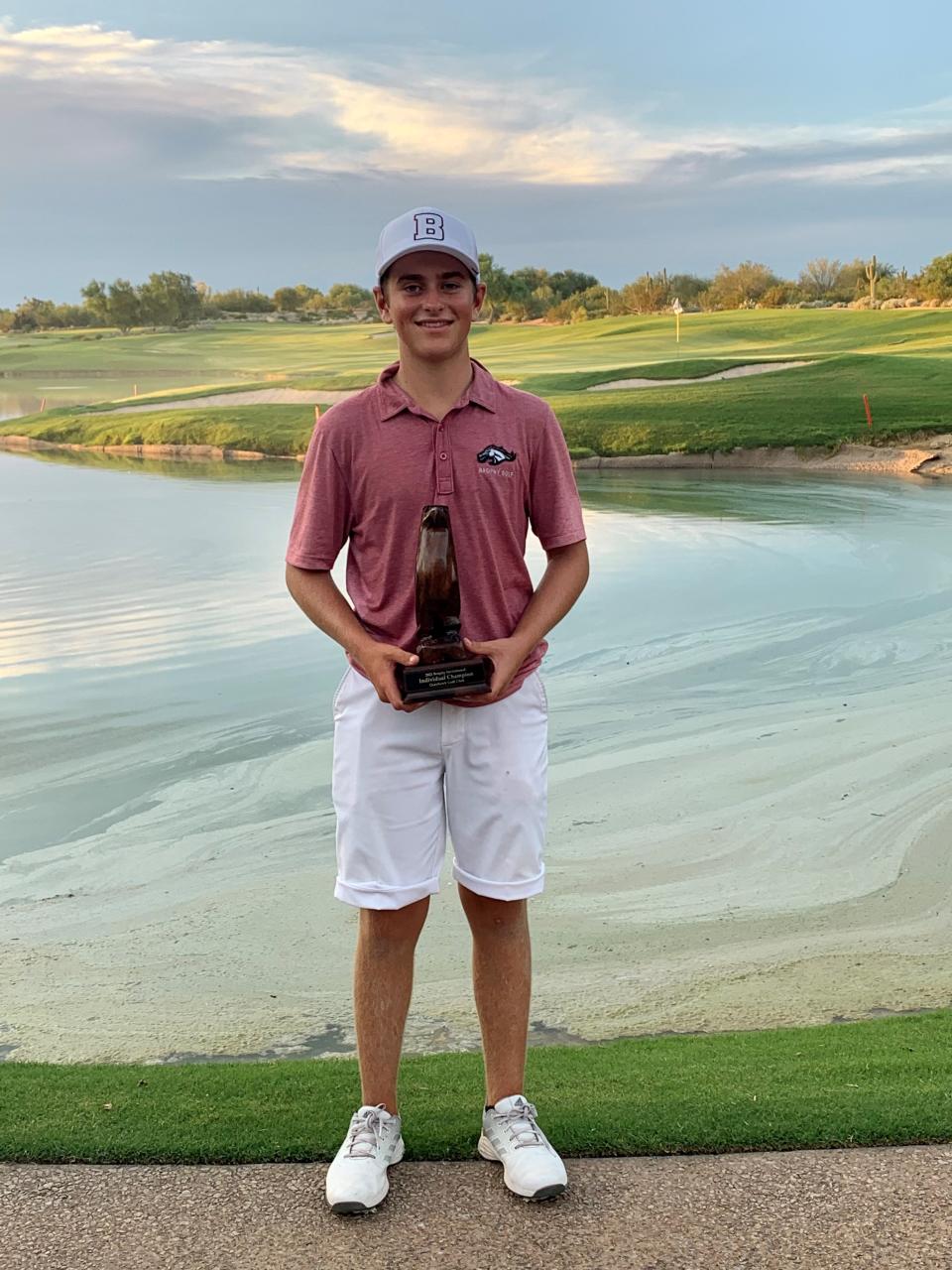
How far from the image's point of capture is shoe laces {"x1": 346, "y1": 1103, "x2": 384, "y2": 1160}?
2.76 m

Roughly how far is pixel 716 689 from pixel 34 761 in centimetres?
403

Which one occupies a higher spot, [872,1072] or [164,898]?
[872,1072]

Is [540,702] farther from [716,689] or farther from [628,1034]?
[716,689]

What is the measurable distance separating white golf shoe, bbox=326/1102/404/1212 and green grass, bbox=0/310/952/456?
62.9ft

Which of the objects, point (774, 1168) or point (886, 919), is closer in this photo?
point (774, 1168)

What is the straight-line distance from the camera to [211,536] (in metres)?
15.7

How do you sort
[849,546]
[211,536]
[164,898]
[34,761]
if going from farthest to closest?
[211,536] → [849,546] → [34,761] → [164,898]

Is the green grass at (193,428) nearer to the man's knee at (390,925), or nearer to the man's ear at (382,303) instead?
the man's ear at (382,303)

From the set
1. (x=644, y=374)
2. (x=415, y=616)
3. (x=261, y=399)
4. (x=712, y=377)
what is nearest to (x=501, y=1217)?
(x=415, y=616)

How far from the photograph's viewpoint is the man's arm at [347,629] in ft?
8.84

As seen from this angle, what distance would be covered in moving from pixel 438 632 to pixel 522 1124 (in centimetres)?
100

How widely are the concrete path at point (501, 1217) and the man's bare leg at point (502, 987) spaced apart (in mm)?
186

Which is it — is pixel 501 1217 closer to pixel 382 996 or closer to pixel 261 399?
pixel 382 996

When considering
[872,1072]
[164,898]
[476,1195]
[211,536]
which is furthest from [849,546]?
[476,1195]
